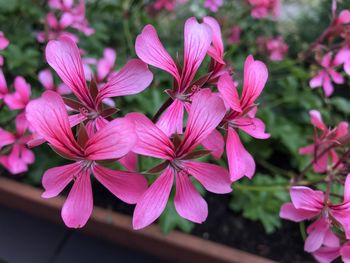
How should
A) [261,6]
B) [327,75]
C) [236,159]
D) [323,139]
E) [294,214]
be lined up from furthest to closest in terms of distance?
[261,6]
[327,75]
[323,139]
[294,214]
[236,159]

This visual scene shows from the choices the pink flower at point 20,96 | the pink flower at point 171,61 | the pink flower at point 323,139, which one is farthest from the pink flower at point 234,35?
the pink flower at point 171,61

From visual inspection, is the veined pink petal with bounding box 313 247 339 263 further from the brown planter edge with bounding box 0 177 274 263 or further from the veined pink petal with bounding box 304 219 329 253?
the brown planter edge with bounding box 0 177 274 263

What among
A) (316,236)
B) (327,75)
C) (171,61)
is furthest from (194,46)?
(327,75)

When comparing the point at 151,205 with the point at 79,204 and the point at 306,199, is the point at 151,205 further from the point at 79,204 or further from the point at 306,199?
the point at 306,199

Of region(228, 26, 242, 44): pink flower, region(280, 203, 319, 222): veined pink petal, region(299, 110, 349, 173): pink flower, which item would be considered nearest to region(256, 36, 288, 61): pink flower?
region(228, 26, 242, 44): pink flower

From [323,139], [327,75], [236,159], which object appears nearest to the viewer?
[236,159]

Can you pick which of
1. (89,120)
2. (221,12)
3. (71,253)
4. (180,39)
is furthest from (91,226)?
(221,12)
